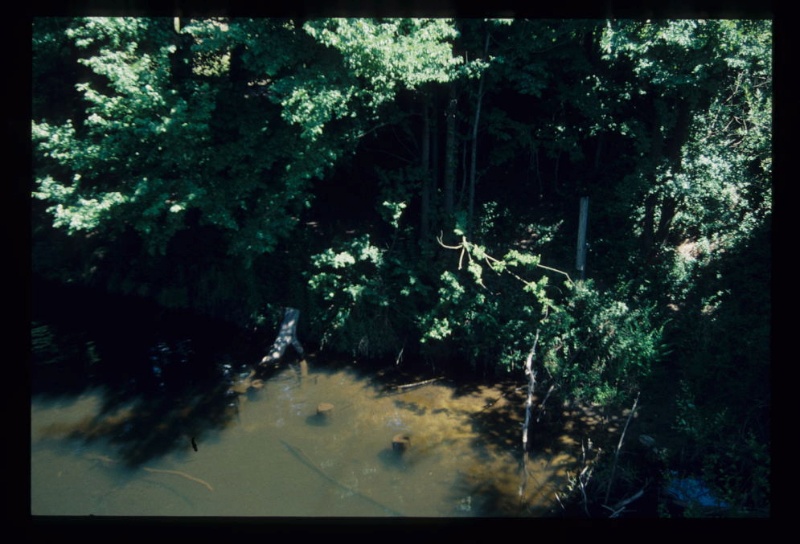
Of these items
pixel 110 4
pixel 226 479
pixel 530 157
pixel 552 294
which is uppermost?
pixel 530 157

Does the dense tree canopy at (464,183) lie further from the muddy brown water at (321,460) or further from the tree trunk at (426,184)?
the muddy brown water at (321,460)

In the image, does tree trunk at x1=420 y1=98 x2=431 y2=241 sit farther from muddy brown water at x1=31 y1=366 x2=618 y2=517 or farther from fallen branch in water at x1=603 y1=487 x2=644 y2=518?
fallen branch in water at x1=603 y1=487 x2=644 y2=518

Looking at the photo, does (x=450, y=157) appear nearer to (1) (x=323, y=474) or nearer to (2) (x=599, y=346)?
(2) (x=599, y=346)

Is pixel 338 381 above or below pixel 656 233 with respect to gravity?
below

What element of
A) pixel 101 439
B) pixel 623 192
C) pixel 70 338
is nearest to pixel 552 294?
pixel 623 192

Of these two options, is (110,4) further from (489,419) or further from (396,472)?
(489,419)

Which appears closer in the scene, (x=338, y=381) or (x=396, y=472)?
(x=396, y=472)
